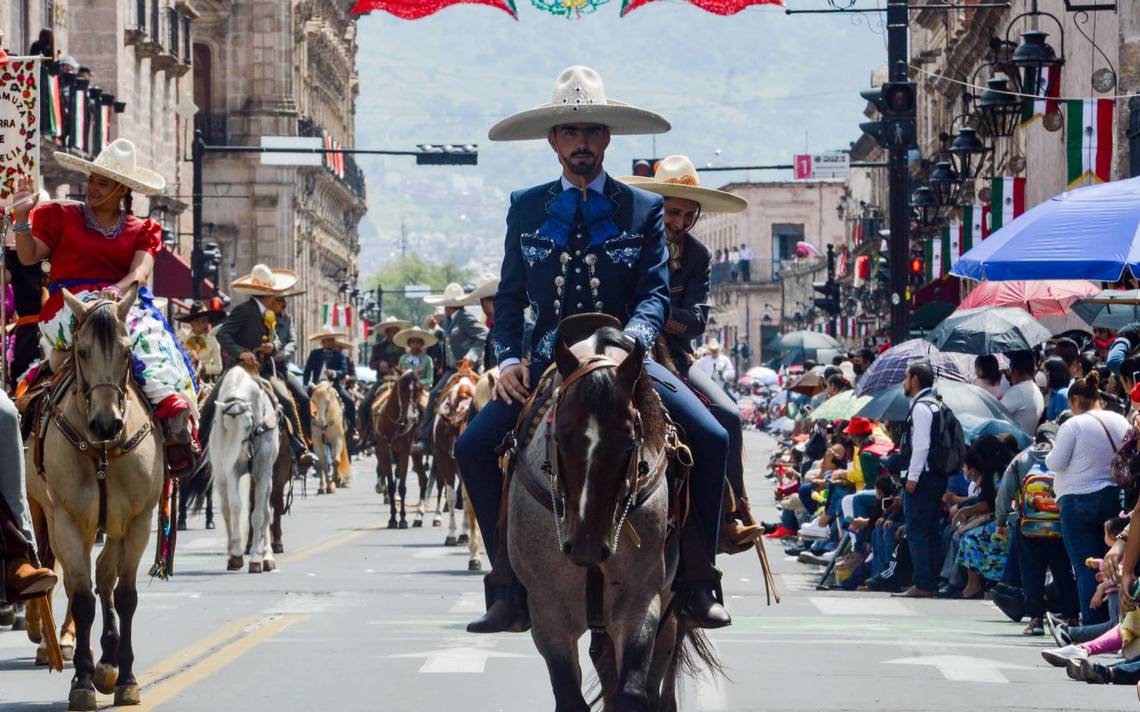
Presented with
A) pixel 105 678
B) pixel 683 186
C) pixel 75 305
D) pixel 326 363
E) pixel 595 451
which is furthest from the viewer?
pixel 326 363

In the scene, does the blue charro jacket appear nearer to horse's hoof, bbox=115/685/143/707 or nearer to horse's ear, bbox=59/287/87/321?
horse's ear, bbox=59/287/87/321

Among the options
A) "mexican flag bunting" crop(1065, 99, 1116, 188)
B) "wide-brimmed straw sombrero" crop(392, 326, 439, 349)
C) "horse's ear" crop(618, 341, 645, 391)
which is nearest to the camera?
"horse's ear" crop(618, 341, 645, 391)

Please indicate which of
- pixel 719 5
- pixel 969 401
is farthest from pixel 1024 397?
pixel 719 5

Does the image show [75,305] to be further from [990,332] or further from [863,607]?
[990,332]

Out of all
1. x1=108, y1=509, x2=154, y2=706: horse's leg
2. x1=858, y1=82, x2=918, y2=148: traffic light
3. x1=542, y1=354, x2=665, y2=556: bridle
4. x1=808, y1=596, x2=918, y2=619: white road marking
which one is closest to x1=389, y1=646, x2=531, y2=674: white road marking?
x1=108, y1=509, x2=154, y2=706: horse's leg

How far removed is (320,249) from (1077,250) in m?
83.5

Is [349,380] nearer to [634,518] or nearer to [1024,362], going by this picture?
[1024,362]

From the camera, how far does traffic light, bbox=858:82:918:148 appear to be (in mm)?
29734

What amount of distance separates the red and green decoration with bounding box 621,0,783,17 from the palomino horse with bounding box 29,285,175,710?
1302 cm

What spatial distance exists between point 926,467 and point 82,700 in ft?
32.8

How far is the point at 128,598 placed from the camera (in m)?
12.6

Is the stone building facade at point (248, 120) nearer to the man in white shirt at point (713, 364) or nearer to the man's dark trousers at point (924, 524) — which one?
the man in white shirt at point (713, 364)

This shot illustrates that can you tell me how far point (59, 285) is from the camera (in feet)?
42.5

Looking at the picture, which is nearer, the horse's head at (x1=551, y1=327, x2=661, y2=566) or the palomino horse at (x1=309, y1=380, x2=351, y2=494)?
the horse's head at (x1=551, y1=327, x2=661, y2=566)
